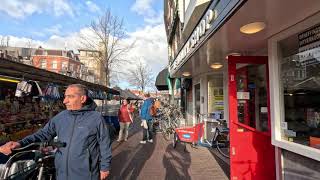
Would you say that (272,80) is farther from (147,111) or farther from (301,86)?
(147,111)

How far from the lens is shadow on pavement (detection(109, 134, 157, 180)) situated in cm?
712

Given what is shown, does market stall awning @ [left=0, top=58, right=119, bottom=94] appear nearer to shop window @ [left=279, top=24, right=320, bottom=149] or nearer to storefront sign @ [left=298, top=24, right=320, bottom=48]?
shop window @ [left=279, top=24, right=320, bottom=149]

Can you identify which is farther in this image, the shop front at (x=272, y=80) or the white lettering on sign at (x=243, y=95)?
the white lettering on sign at (x=243, y=95)

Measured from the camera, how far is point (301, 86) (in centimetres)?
457

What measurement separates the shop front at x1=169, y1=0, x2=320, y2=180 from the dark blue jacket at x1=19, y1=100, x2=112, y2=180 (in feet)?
6.70

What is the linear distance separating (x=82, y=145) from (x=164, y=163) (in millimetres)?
5231

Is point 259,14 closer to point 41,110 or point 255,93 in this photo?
point 255,93

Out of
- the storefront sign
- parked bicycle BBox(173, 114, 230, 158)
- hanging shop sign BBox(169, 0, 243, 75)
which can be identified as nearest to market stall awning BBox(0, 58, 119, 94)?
hanging shop sign BBox(169, 0, 243, 75)

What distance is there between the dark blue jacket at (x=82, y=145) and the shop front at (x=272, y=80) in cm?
204

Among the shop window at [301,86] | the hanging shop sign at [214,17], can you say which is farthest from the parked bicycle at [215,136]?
the shop window at [301,86]

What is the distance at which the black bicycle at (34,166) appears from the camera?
10.3 feet

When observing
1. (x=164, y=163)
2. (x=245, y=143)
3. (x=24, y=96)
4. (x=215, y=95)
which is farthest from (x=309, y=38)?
(x=215, y=95)

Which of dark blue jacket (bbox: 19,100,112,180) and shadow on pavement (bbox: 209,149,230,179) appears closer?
dark blue jacket (bbox: 19,100,112,180)

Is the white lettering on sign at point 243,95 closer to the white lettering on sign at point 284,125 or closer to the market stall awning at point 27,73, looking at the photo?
the white lettering on sign at point 284,125
